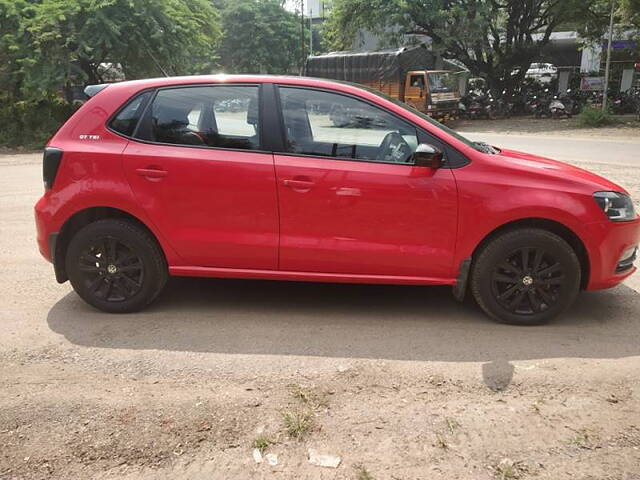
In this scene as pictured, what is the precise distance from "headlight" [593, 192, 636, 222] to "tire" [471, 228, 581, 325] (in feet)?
1.18

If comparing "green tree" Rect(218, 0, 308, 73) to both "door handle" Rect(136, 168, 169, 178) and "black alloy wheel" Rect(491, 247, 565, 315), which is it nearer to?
"door handle" Rect(136, 168, 169, 178)

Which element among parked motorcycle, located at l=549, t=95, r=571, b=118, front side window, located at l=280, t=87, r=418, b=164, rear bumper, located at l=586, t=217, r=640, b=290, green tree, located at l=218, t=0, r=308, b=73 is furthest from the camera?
green tree, located at l=218, t=0, r=308, b=73

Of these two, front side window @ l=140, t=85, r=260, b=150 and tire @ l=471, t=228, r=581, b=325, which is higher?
front side window @ l=140, t=85, r=260, b=150

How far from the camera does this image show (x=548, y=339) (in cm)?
384

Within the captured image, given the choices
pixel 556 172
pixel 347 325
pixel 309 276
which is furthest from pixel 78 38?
pixel 556 172

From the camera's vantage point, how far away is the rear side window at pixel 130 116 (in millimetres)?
4141

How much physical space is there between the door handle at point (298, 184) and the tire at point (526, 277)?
1282 millimetres

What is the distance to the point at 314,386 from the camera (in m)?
3.23

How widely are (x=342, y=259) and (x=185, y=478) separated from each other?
1923 mm

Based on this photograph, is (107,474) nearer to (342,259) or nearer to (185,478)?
(185,478)

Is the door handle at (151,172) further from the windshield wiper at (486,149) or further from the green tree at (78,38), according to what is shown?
the green tree at (78,38)

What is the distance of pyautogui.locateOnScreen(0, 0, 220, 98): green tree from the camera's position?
15.8 metres

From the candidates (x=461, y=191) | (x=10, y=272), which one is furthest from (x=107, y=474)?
(x=10, y=272)

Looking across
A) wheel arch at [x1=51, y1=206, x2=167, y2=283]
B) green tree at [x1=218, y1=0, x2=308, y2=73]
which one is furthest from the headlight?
green tree at [x1=218, y1=0, x2=308, y2=73]
